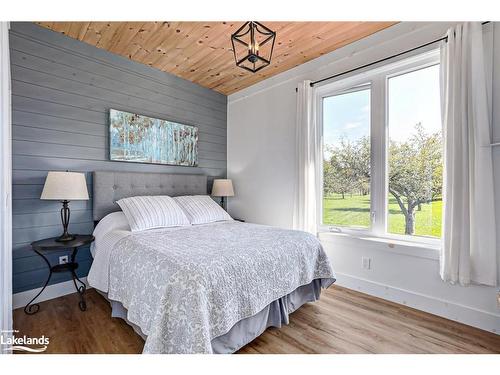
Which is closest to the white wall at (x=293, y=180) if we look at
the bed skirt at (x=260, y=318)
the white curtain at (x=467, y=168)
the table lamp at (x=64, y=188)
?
the white curtain at (x=467, y=168)

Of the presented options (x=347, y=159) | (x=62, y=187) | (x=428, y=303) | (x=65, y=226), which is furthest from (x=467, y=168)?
(x=65, y=226)

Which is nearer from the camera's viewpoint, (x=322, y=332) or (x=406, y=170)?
(x=322, y=332)

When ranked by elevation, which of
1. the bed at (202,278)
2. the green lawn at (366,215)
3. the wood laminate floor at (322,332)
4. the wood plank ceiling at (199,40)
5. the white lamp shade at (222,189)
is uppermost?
the wood plank ceiling at (199,40)

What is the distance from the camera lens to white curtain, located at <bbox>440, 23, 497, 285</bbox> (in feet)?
5.81

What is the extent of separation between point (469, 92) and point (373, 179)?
1042 millimetres

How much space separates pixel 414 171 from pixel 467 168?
0.48 meters

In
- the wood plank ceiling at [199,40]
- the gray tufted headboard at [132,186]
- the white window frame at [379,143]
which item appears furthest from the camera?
the gray tufted headboard at [132,186]

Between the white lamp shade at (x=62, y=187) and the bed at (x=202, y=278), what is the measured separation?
40 cm

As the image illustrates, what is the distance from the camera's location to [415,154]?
91.1 inches

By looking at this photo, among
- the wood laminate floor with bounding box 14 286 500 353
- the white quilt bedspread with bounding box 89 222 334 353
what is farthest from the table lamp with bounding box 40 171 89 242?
the wood laminate floor with bounding box 14 286 500 353

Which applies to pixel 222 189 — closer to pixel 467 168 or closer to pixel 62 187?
pixel 62 187

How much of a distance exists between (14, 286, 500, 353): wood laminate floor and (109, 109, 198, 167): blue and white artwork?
1664 mm

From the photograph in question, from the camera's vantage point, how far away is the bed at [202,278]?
4.08 feet

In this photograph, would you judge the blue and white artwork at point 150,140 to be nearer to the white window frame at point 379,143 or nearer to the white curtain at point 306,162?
the white curtain at point 306,162
